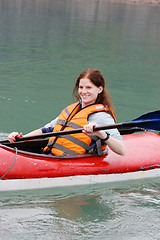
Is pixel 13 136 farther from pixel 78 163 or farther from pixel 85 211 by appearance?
pixel 85 211

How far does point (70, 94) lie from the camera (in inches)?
267

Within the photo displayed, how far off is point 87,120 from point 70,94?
3.29 metres

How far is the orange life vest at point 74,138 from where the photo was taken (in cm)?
352

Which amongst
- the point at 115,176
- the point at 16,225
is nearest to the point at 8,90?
the point at 115,176

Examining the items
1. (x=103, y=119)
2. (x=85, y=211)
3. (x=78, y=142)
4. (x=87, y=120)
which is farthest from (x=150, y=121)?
(x=85, y=211)

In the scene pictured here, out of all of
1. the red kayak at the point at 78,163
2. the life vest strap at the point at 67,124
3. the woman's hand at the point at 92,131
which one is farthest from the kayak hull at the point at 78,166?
the woman's hand at the point at 92,131

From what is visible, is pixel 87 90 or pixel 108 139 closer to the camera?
pixel 108 139

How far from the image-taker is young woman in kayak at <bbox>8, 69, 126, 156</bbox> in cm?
346

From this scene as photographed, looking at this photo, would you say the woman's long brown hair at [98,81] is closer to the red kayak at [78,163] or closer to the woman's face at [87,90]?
the woman's face at [87,90]

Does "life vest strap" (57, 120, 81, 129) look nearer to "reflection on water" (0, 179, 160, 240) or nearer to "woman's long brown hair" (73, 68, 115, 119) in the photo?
"woman's long brown hair" (73, 68, 115, 119)

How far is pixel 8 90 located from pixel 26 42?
14.7ft

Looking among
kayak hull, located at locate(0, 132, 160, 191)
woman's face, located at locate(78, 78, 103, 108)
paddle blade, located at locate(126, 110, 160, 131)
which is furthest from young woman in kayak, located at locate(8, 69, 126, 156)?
paddle blade, located at locate(126, 110, 160, 131)

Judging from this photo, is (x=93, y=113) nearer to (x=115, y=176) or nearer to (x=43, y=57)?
(x=115, y=176)

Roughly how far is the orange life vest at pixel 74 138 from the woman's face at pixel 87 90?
→ 0.06 m
